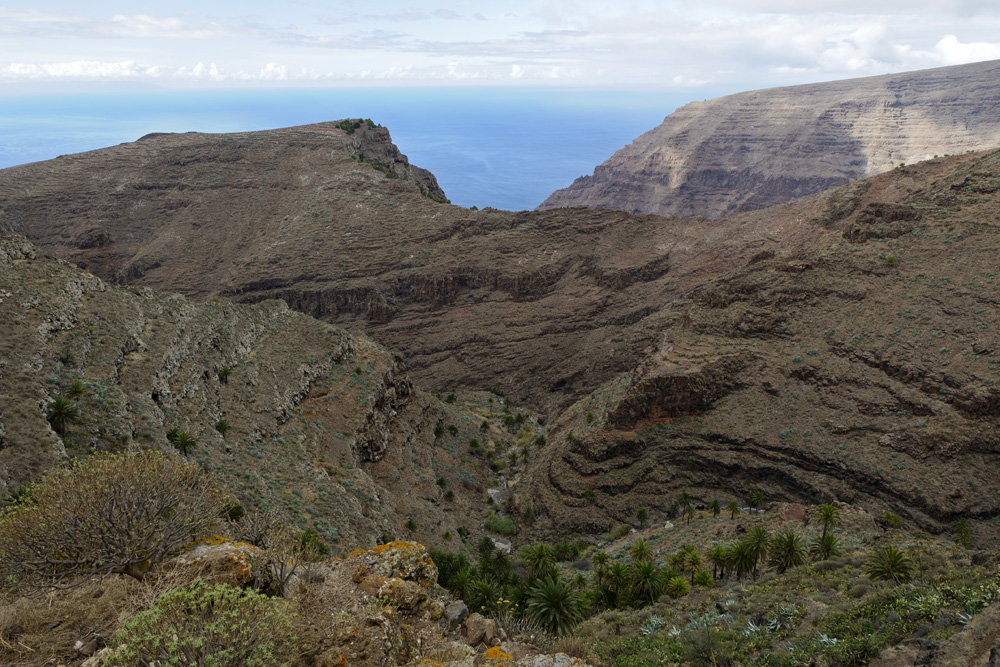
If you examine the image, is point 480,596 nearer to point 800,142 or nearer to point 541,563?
point 541,563

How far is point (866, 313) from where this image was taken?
45281 mm

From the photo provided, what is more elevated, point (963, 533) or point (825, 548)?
point (825, 548)

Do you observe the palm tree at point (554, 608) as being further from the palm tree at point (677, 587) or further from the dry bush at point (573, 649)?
the palm tree at point (677, 587)

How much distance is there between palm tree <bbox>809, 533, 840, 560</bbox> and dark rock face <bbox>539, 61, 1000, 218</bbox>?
467ft

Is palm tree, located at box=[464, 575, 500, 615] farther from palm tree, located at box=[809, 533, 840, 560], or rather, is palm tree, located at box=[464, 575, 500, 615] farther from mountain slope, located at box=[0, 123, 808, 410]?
mountain slope, located at box=[0, 123, 808, 410]

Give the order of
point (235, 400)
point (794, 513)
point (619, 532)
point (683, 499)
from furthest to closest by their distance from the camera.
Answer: point (683, 499), point (619, 532), point (794, 513), point (235, 400)

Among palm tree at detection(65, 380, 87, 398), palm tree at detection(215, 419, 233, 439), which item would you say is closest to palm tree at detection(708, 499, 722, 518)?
palm tree at detection(215, 419, 233, 439)

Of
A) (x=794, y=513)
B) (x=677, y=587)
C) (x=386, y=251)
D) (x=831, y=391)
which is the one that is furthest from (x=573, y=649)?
(x=386, y=251)

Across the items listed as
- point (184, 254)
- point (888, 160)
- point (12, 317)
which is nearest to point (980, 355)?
point (12, 317)

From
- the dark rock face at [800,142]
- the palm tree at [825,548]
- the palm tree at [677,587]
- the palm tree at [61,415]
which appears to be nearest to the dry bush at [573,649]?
the palm tree at [677,587]

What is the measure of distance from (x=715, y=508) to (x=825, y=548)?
12210 mm

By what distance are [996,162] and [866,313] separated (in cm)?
2127

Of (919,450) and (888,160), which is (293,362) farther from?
(888,160)

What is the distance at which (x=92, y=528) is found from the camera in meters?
13.0
